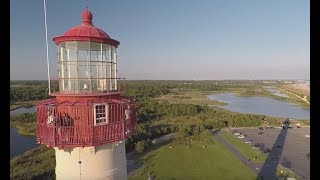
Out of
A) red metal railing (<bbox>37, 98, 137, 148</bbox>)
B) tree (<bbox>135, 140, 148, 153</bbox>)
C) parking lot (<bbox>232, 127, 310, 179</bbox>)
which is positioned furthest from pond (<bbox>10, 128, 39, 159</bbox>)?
red metal railing (<bbox>37, 98, 137, 148</bbox>)

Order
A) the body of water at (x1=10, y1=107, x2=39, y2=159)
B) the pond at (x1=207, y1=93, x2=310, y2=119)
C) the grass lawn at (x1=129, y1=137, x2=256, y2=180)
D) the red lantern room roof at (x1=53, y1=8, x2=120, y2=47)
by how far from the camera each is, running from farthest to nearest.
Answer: the pond at (x1=207, y1=93, x2=310, y2=119), the body of water at (x1=10, y1=107, x2=39, y2=159), the grass lawn at (x1=129, y1=137, x2=256, y2=180), the red lantern room roof at (x1=53, y1=8, x2=120, y2=47)

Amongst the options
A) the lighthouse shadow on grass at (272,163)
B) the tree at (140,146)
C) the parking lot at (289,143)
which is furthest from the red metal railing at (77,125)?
the tree at (140,146)

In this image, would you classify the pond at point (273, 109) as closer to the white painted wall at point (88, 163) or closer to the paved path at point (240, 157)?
the paved path at point (240, 157)

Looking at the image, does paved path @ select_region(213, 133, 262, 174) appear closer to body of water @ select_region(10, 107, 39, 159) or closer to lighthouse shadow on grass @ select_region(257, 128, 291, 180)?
lighthouse shadow on grass @ select_region(257, 128, 291, 180)

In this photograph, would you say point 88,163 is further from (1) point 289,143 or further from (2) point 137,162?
(1) point 289,143

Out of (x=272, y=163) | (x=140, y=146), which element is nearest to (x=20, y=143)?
(x=140, y=146)

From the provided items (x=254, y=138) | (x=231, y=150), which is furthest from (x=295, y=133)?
(x=231, y=150)

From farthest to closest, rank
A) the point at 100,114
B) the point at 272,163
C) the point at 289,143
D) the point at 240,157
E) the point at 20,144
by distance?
the point at 289,143 → the point at 20,144 → the point at 240,157 → the point at 272,163 → the point at 100,114
